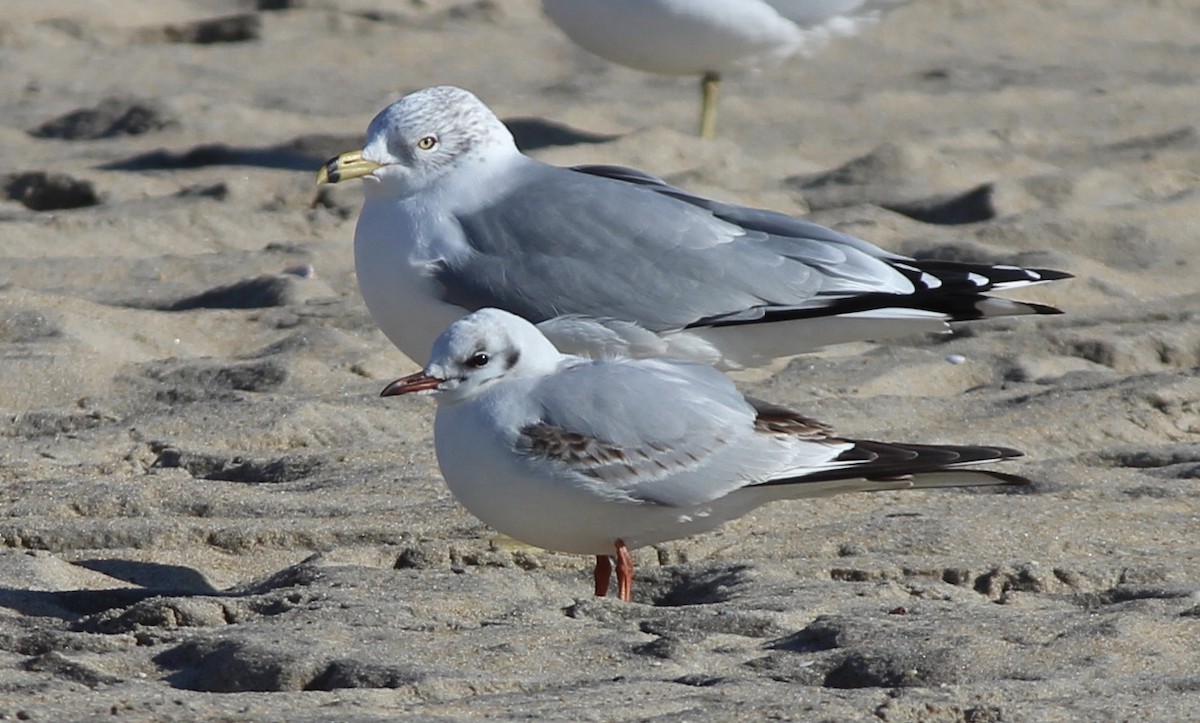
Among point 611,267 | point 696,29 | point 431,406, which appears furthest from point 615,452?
point 696,29

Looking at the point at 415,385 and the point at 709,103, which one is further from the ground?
the point at 415,385

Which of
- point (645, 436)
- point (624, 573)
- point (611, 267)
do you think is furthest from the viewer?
point (611, 267)

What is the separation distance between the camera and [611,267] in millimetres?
4762

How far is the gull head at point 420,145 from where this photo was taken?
193 inches

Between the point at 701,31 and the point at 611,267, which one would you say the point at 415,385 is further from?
the point at 701,31

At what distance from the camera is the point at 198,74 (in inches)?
346

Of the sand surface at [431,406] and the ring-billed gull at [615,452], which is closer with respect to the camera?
the sand surface at [431,406]

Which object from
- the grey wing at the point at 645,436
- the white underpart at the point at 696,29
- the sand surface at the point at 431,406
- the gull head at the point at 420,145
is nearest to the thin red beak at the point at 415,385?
the grey wing at the point at 645,436

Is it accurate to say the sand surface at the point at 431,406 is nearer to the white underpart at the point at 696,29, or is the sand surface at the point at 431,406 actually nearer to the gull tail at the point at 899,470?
the gull tail at the point at 899,470

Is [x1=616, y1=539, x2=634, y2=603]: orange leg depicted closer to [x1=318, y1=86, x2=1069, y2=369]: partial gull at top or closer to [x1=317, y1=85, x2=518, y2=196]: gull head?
[x1=318, y1=86, x2=1069, y2=369]: partial gull at top

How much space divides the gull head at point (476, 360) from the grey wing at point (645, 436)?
0.07m

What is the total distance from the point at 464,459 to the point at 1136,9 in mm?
7232

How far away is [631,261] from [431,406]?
68 cm

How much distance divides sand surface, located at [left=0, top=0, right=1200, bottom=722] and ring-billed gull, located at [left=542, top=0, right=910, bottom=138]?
0.28m
